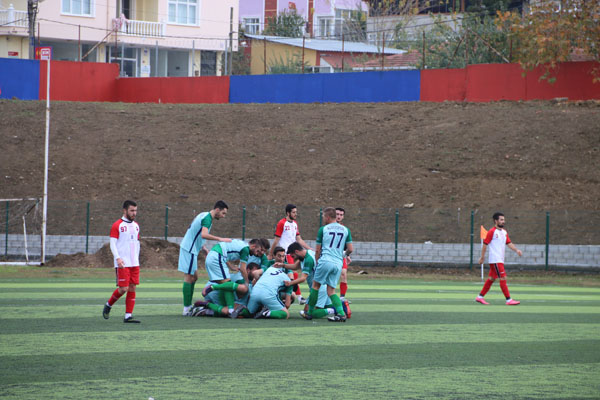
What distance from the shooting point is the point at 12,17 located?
155ft

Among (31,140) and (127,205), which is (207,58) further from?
(127,205)

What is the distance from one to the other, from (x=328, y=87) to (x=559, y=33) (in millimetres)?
Answer: 12031

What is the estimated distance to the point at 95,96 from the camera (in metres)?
44.2

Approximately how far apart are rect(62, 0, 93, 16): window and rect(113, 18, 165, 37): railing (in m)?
1.77

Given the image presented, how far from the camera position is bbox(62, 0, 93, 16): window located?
49.6 m

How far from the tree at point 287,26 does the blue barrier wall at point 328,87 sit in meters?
26.3

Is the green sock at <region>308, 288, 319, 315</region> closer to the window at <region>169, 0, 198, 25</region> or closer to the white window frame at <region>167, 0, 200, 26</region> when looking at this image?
the white window frame at <region>167, 0, 200, 26</region>

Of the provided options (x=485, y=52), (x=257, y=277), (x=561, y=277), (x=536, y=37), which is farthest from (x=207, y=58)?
(x=257, y=277)

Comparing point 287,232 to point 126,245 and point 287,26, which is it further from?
point 287,26

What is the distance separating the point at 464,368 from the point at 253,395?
9.29 ft

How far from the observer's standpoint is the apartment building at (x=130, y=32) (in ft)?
158

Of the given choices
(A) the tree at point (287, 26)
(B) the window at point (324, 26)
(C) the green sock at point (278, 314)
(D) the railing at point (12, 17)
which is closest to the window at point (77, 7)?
(D) the railing at point (12, 17)

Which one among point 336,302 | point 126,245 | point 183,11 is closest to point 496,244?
point 336,302

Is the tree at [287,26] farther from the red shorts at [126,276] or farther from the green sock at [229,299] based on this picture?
the red shorts at [126,276]
